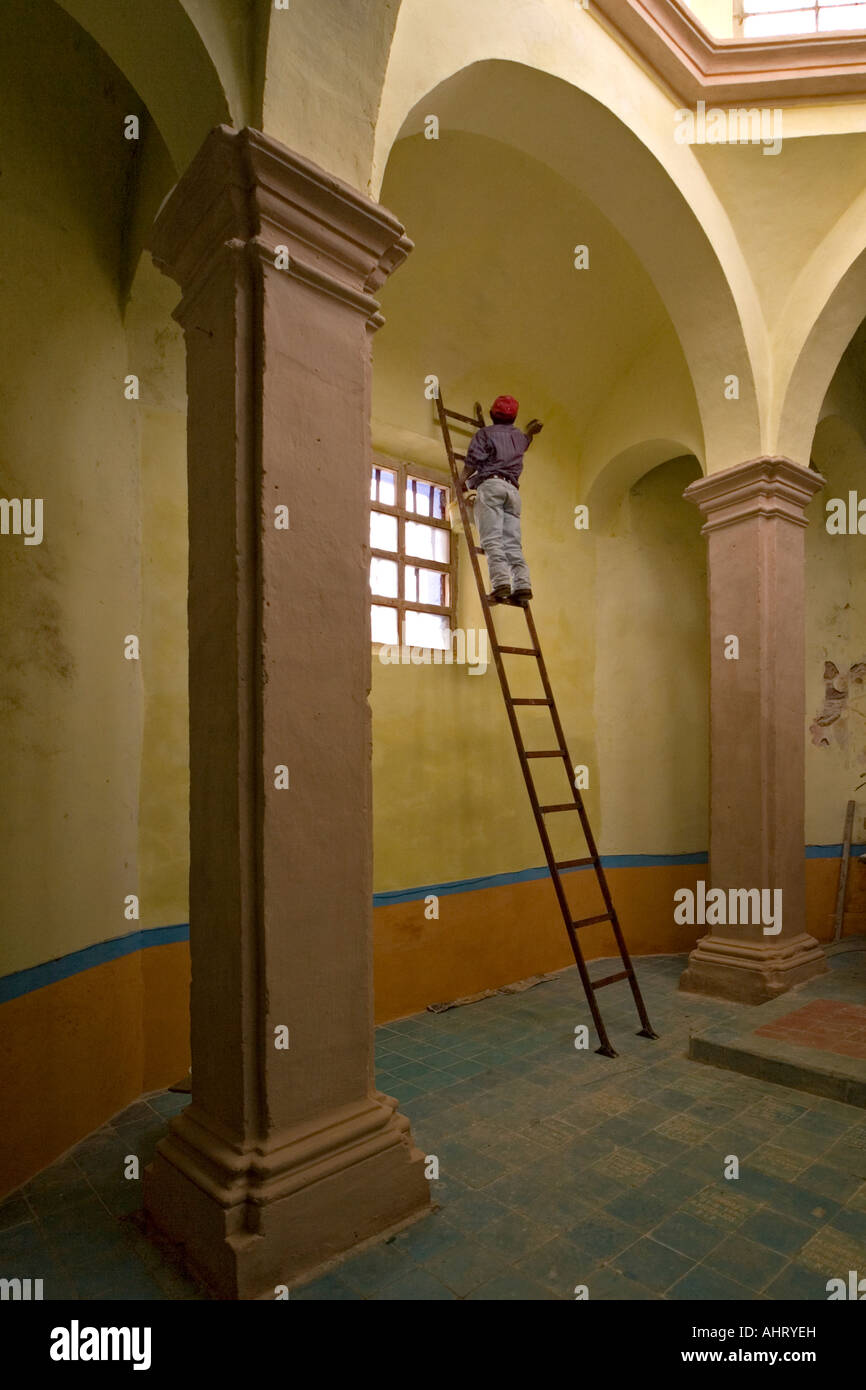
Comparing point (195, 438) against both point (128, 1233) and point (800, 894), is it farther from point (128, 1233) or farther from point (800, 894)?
point (800, 894)

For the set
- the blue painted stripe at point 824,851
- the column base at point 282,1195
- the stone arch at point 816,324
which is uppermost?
the stone arch at point 816,324

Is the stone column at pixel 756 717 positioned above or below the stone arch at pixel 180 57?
below

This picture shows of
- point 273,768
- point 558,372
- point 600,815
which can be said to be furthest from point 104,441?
point 600,815

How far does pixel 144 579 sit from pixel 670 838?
4.83 m

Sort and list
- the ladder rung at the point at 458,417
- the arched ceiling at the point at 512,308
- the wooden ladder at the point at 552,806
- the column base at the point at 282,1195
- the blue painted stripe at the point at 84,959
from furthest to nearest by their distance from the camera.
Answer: the ladder rung at the point at 458,417 < the arched ceiling at the point at 512,308 < the wooden ladder at the point at 552,806 < the blue painted stripe at the point at 84,959 < the column base at the point at 282,1195

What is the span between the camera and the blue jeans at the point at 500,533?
490 centimetres

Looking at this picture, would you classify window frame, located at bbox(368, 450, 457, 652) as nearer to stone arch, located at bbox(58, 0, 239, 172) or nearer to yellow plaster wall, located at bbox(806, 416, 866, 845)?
stone arch, located at bbox(58, 0, 239, 172)

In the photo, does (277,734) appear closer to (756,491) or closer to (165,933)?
(165,933)

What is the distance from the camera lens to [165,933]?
12.9ft

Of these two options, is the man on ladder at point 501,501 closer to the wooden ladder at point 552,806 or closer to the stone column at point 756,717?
the wooden ladder at point 552,806

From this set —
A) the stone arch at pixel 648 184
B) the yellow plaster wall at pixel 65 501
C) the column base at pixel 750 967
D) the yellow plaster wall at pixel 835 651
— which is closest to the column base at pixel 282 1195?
the yellow plaster wall at pixel 65 501

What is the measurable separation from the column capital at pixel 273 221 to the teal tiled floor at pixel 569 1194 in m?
3.14

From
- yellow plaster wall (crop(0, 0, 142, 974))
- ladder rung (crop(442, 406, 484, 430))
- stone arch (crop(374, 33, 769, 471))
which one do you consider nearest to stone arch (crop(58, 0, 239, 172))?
stone arch (crop(374, 33, 769, 471))

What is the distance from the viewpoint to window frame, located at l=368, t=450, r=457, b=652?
5.21 meters
